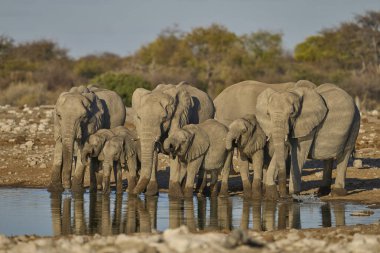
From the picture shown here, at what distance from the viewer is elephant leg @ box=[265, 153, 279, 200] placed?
17188mm

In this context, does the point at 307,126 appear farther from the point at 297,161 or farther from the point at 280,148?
the point at 280,148

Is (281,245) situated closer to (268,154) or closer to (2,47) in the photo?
(268,154)

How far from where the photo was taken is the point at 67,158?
18.3 meters

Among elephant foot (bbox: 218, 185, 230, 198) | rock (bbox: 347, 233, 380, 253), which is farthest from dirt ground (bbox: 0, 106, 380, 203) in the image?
rock (bbox: 347, 233, 380, 253)

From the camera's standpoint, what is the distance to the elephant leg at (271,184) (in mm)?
17188

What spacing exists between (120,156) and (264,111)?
2423mm

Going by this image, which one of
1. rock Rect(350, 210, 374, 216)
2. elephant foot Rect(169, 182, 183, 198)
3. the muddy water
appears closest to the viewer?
the muddy water

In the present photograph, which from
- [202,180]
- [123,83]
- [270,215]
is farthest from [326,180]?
[123,83]

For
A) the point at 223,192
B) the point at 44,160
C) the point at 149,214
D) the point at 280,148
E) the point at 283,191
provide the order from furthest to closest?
the point at 44,160
the point at 223,192
the point at 283,191
the point at 280,148
the point at 149,214

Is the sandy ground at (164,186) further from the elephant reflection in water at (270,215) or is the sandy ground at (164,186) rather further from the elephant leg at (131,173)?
the elephant leg at (131,173)

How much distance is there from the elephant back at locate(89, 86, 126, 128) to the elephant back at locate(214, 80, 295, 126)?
1.84 meters

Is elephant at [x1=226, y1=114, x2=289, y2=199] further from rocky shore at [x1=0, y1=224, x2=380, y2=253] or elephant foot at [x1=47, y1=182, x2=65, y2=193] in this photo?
rocky shore at [x1=0, y1=224, x2=380, y2=253]

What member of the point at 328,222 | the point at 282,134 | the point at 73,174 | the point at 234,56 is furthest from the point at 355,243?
the point at 234,56

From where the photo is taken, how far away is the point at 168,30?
70688 millimetres
